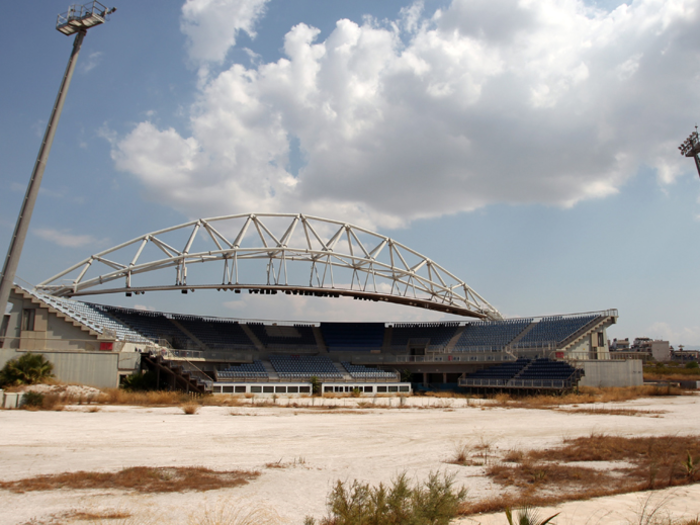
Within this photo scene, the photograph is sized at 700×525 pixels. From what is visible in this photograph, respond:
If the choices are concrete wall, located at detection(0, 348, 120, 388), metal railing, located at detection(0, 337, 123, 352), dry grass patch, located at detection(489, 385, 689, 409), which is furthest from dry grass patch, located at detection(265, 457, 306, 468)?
metal railing, located at detection(0, 337, 123, 352)

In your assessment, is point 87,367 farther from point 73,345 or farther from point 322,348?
point 322,348

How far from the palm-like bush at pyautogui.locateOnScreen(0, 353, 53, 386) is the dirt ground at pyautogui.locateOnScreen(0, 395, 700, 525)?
6970 mm

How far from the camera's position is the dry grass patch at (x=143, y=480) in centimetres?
775

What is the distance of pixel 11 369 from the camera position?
81.7 feet

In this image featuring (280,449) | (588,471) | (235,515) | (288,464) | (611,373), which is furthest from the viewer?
(611,373)

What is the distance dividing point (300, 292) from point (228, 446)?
112ft

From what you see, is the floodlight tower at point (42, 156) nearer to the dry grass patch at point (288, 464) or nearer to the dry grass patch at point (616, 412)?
the dry grass patch at point (288, 464)

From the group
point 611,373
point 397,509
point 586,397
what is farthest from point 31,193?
point 611,373

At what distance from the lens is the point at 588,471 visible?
→ 955cm

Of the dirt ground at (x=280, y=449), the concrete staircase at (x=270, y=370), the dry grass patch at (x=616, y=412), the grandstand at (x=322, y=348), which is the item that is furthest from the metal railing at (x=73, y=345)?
the dry grass patch at (x=616, y=412)

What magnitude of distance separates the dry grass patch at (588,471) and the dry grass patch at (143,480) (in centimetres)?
438

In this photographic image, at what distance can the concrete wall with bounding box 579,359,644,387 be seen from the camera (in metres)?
36.5

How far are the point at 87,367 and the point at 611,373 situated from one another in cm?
3900

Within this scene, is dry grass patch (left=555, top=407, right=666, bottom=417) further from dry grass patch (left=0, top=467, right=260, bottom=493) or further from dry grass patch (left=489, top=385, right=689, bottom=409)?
dry grass patch (left=0, top=467, right=260, bottom=493)
